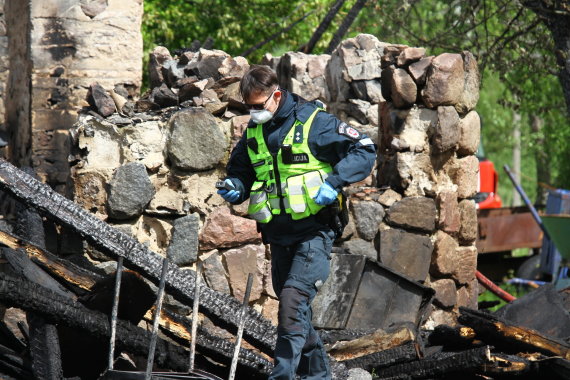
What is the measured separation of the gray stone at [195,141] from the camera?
6.29m

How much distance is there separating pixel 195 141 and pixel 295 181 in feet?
4.98

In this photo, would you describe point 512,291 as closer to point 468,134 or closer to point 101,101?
point 468,134

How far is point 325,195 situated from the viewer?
4.81 meters

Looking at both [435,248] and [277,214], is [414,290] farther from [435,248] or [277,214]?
[277,214]

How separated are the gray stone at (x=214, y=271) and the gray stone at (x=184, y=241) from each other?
9 cm

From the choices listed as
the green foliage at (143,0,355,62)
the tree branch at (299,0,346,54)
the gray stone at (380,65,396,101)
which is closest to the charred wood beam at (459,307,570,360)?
the gray stone at (380,65,396,101)

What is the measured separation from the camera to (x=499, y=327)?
5.88 m

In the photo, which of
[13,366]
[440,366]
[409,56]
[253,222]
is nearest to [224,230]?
[253,222]

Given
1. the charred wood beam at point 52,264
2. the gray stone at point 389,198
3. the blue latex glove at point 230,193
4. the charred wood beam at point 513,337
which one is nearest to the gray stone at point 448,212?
the gray stone at point 389,198

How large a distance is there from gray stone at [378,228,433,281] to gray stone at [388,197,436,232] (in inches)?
2.6

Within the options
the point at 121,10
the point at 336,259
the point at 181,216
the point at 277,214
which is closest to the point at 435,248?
the point at 336,259

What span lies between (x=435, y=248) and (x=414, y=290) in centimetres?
51

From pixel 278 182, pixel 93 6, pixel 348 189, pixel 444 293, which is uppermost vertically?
pixel 93 6

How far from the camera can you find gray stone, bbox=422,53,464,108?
693 centimetres
